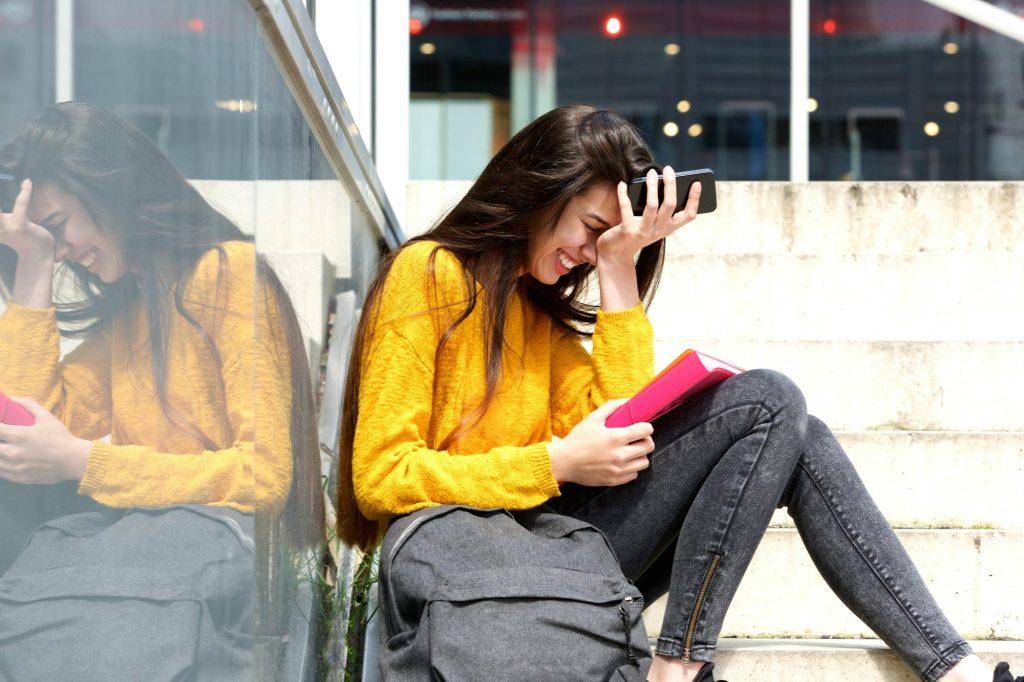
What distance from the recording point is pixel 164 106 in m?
0.82

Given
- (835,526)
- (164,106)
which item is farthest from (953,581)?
(164,106)

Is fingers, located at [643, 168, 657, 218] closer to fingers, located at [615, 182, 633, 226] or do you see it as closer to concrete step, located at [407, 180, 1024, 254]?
fingers, located at [615, 182, 633, 226]

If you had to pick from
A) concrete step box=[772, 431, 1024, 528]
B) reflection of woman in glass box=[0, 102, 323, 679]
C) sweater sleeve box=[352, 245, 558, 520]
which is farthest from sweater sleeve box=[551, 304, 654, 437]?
reflection of woman in glass box=[0, 102, 323, 679]

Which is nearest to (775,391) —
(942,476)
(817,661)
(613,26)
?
(817,661)

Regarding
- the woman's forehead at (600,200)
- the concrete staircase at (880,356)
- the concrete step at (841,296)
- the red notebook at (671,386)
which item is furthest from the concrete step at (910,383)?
the red notebook at (671,386)

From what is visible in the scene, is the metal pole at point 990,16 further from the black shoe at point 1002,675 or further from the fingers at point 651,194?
the black shoe at point 1002,675

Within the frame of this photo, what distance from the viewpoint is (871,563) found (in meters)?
1.72

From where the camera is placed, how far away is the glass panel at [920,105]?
28.7 ft

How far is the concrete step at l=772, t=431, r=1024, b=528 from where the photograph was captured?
7.63 feet

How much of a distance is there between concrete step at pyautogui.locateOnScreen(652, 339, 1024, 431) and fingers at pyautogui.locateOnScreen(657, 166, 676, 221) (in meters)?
0.90

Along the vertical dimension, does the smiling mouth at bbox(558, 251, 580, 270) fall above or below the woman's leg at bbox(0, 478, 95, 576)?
above

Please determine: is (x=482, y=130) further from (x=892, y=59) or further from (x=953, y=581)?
(x=953, y=581)

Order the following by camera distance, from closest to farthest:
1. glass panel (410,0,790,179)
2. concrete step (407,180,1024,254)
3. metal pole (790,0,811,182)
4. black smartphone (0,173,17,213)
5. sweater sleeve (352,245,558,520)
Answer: black smartphone (0,173,17,213), sweater sleeve (352,245,558,520), concrete step (407,180,1024,254), metal pole (790,0,811,182), glass panel (410,0,790,179)

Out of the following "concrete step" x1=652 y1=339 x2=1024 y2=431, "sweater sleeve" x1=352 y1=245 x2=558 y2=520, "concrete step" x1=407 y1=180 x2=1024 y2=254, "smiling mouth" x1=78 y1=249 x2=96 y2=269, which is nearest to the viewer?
"smiling mouth" x1=78 y1=249 x2=96 y2=269
